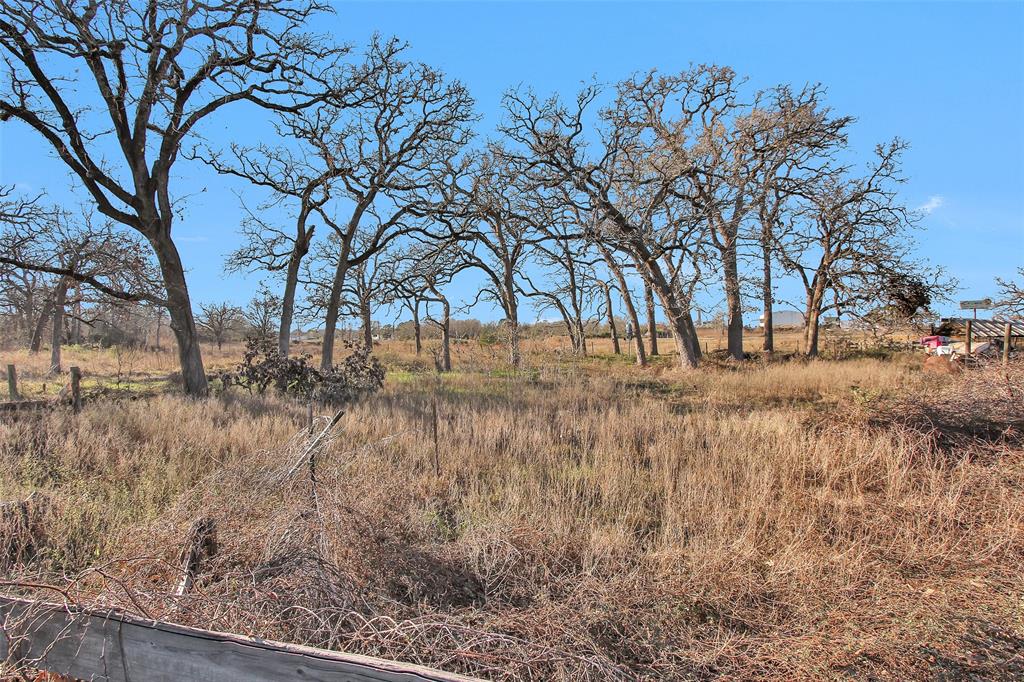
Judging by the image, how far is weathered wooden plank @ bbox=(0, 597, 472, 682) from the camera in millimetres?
2410

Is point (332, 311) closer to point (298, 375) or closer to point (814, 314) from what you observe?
point (298, 375)

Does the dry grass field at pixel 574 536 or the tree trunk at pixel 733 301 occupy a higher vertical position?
the tree trunk at pixel 733 301

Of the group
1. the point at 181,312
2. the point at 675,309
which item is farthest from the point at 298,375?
the point at 675,309

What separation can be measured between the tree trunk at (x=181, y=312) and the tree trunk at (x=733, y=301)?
1639 cm

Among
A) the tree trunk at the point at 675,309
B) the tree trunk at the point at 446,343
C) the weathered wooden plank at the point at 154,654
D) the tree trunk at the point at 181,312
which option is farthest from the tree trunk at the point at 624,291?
the weathered wooden plank at the point at 154,654

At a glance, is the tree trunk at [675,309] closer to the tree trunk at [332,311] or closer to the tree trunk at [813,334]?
the tree trunk at [813,334]

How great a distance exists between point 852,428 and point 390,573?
24.9 feet

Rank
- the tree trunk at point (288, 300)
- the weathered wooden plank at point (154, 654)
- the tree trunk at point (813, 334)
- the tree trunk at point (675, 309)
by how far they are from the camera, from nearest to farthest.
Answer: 1. the weathered wooden plank at point (154, 654)
2. the tree trunk at point (288, 300)
3. the tree trunk at point (675, 309)
4. the tree trunk at point (813, 334)

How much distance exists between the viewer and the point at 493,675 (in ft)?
10.5

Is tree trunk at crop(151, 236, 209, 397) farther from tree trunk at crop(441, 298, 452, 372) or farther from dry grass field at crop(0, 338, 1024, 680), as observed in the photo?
tree trunk at crop(441, 298, 452, 372)

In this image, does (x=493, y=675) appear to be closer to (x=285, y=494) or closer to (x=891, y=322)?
(x=285, y=494)

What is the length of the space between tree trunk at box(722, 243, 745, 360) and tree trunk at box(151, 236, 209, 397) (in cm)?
1639

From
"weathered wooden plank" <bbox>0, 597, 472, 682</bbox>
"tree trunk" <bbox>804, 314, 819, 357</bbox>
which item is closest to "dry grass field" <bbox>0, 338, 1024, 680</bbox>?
"weathered wooden plank" <bbox>0, 597, 472, 682</bbox>

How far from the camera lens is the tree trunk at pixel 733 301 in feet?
67.6
